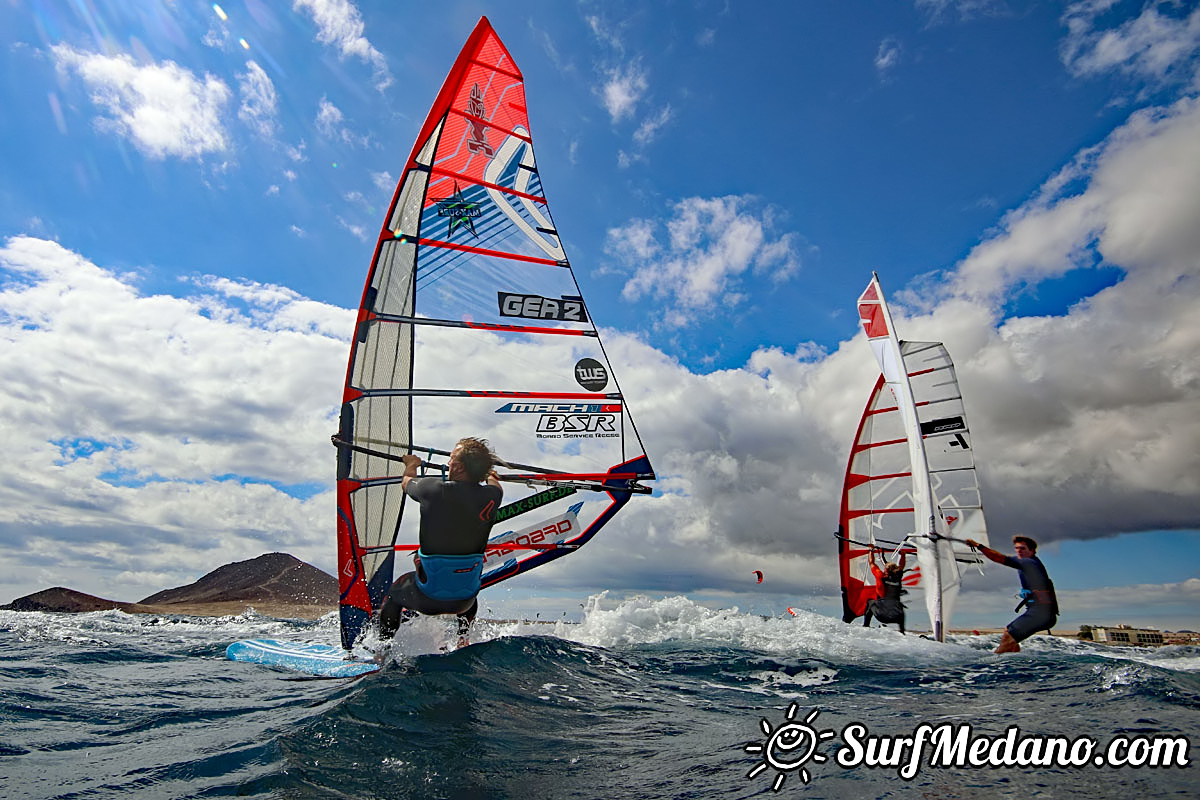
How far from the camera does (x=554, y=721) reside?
12.6 ft

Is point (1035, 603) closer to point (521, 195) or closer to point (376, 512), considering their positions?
point (376, 512)

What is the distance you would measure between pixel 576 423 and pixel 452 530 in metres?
2.61

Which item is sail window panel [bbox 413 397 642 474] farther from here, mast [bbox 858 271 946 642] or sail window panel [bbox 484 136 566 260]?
mast [bbox 858 271 946 642]

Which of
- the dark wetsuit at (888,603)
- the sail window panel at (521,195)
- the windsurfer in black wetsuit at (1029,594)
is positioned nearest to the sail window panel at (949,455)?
the dark wetsuit at (888,603)

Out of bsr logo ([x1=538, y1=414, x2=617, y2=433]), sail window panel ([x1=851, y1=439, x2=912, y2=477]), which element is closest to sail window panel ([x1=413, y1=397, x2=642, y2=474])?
bsr logo ([x1=538, y1=414, x2=617, y2=433])

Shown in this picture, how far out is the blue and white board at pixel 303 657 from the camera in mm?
5719

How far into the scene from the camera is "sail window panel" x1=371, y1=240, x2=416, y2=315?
6852mm

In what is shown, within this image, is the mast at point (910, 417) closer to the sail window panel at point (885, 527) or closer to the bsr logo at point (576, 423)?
the sail window panel at point (885, 527)

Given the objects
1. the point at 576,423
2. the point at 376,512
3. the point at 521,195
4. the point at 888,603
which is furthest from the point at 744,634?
the point at 521,195

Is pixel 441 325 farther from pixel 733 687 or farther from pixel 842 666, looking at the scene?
pixel 842 666

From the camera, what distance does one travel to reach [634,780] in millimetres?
2775

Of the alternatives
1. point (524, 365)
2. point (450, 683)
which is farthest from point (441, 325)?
point (450, 683)

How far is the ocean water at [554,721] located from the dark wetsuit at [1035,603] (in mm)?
888

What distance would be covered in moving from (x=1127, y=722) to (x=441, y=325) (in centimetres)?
660
